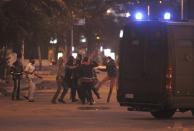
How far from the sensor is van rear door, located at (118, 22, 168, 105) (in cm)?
2078

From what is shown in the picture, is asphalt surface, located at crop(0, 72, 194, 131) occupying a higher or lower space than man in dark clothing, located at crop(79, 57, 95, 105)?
lower

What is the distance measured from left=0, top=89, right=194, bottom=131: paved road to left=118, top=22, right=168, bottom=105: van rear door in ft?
2.52

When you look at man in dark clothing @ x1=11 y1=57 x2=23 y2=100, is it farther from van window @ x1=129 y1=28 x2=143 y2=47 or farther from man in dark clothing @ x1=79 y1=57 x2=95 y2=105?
van window @ x1=129 y1=28 x2=143 y2=47

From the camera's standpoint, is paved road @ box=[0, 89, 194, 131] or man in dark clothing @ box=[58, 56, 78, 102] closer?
paved road @ box=[0, 89, 194, 131]

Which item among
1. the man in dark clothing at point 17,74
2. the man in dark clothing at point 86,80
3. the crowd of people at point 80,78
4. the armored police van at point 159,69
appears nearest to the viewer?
the armored police van at point 159,69

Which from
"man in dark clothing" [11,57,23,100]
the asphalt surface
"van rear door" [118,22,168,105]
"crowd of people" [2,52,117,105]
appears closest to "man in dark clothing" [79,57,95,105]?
"crowd of people" [2,52,117,105]

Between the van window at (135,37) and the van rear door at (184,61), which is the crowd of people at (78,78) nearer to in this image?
the van window at (135,37)

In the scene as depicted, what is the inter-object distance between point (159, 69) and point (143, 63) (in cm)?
63

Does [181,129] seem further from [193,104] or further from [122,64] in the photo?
[122,64]

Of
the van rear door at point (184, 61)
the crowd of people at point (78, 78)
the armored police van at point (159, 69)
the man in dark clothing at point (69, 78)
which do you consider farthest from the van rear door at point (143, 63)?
the man in dark clothing at point (69, 78)

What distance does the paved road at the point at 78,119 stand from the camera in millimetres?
18750

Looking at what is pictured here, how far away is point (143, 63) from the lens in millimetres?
21250

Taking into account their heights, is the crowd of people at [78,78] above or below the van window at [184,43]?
below

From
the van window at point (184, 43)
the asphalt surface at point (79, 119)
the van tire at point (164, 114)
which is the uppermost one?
the van window at point (184, 43)
